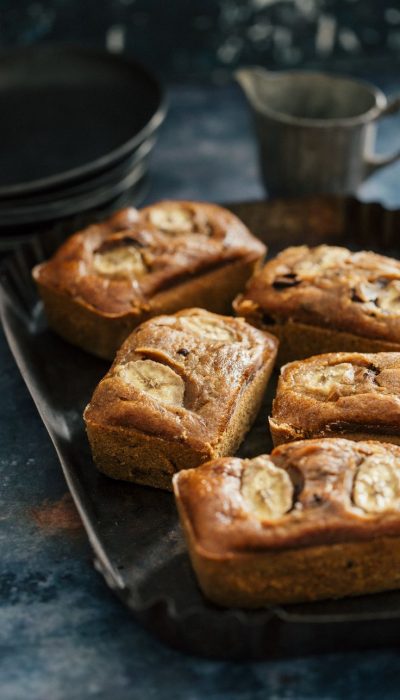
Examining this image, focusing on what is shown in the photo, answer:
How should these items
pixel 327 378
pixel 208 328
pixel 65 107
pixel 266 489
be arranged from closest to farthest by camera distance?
pixel 266 489
pixel 327 378
pixel 208 328
pixel 65 107

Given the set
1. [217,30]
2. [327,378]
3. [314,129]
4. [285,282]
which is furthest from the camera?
[217,30]

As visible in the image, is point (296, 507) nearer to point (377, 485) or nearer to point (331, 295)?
point (377, 485)

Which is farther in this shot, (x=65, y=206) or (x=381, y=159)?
(x=381, y=159)

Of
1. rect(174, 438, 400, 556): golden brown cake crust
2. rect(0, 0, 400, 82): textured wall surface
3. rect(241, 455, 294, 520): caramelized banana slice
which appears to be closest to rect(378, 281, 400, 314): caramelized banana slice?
rect(174, 438, 400, 556): golden brown cake crust

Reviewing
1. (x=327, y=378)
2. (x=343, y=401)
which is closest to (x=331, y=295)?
(x=327, y=378)

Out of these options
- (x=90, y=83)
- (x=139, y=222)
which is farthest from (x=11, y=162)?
(x=139, y=222)

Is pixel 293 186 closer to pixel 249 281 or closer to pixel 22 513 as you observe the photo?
pixel 249 281
